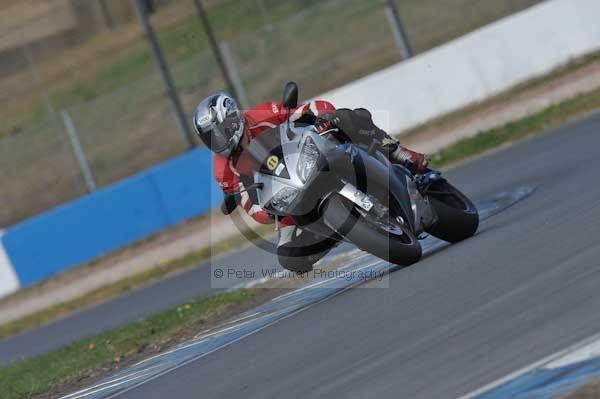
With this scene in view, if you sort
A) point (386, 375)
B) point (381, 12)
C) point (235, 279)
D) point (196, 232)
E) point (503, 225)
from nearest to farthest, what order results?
point (386, 375), point (503, 225), point (235, 279), point (196, 232), point (381, 12)

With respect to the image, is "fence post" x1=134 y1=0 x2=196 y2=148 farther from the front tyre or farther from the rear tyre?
the front tyre

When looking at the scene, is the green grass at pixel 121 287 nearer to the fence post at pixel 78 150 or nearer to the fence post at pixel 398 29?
the fence post at pixel 78 150

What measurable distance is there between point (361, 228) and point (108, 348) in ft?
12.3

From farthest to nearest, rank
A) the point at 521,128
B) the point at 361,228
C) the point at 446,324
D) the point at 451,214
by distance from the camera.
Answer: the point at 521,128 < the point at 451,214 < the point at 361,228 < the point at 446,324

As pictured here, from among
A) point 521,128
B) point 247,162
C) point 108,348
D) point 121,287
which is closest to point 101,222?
point 121,287

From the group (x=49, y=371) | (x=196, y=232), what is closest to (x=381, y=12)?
(x=196, y=232)

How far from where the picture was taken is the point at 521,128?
679 inches

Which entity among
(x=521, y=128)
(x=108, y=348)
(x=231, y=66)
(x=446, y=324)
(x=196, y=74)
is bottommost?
(x=521, y=128)

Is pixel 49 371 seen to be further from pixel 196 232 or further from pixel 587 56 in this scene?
pixel 587 56

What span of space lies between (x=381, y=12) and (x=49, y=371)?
1208cm

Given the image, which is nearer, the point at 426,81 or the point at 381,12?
the point at 426,81

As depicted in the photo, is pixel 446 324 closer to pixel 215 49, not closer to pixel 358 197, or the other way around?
pixel 358 197

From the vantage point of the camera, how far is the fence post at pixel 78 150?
2077 cm

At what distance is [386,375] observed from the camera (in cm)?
594
